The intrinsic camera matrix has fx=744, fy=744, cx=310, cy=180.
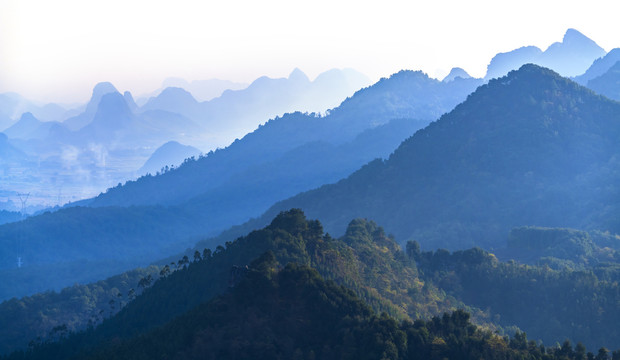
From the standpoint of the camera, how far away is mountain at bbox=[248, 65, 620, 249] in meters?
137

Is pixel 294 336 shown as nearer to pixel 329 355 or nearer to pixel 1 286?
pixel 329 355

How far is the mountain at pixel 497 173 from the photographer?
13712 centimetres

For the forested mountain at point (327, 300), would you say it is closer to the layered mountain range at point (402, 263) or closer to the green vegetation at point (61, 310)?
the layered mountain range at point (402, 263)

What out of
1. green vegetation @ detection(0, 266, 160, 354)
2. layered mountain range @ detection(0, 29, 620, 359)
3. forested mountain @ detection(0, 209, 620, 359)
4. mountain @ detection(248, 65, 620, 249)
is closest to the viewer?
forested mountain @ detection(0, 209, 620, 359)

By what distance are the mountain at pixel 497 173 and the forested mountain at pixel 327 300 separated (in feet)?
121

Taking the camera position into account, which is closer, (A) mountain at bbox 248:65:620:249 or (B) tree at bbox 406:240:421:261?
(B) tree at bbox 406:240:421:261

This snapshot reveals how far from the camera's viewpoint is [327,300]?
52.6m

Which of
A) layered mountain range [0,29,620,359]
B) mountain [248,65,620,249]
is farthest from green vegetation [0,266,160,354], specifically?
mountain [248,65,620,249]

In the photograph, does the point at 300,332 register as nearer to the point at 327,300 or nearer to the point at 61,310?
the point at 327,300

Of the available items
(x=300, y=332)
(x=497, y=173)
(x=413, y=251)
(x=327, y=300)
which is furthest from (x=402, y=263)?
(x=497, y=173)

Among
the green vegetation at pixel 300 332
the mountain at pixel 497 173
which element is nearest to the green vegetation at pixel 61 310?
the green vegetation at pixel 300 332

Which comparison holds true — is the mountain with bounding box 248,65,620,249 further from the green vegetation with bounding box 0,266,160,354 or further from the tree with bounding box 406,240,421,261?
the green vegetation with bounding box 0,266,160,354

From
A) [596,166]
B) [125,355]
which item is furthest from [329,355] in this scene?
[596,166]

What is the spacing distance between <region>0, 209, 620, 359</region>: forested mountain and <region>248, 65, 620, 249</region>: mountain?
1448 inches
